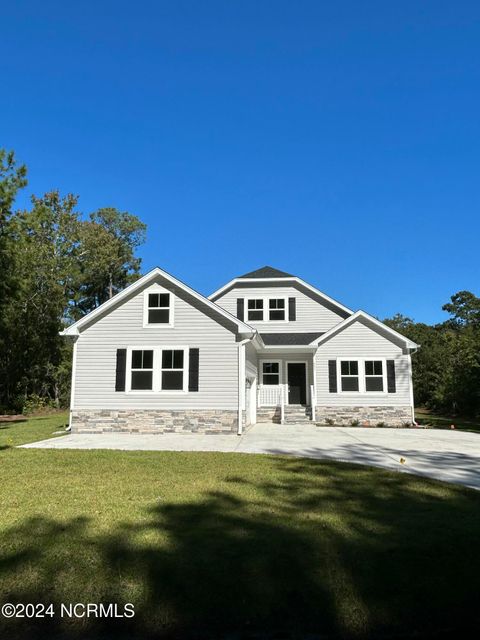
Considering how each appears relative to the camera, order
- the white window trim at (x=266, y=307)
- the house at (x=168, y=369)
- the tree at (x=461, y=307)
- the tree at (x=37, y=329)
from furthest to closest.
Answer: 1. the tree at (x=461, y=307)
2. the tree at (x=37, y=329)
3. the white window trim at (x=266, y=307)
4. the house at (x=168, y=369)

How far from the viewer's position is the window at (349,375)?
1855 centimetres

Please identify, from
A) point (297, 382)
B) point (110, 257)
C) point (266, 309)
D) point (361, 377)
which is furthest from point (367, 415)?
point (110, 257)

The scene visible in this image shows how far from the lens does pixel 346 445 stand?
38.1 feet

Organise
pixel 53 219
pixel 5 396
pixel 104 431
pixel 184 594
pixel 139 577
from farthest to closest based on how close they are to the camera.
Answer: pixel 53 219 → pixel 5 396 → pixel 104 431 → pixel 139 577 → pixel 184 594

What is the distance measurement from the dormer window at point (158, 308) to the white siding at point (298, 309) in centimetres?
639

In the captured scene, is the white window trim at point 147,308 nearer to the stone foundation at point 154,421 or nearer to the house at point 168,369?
the house at point 168,369

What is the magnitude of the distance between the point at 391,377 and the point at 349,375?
1661 millimetres

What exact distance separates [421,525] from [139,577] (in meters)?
3.01

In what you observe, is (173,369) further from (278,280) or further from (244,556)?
(244,556)

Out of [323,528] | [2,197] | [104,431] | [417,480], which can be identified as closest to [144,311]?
[104,431]

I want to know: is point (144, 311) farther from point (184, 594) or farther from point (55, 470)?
point (184, 594)

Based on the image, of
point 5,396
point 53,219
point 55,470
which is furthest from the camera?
point 53,219

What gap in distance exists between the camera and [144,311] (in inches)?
608

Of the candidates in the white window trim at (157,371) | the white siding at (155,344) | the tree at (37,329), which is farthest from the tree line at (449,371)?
the tree at (37,329)
